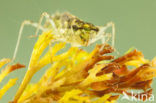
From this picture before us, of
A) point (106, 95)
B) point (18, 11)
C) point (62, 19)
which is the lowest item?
point (106, 95)

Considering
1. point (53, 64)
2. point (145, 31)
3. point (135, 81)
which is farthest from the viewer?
point (145, 31)

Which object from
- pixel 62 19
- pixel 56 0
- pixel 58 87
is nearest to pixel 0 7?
pixel 56 0

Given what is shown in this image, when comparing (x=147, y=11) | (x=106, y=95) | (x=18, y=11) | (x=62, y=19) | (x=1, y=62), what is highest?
(x=147, y=11)

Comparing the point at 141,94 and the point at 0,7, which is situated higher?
the point at 0,7

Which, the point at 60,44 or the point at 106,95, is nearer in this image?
the point at 106,95

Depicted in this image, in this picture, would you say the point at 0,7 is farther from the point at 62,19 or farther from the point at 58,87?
the point at 58,87

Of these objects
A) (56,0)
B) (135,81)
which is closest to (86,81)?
(135,81)

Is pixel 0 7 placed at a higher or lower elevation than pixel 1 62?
higher

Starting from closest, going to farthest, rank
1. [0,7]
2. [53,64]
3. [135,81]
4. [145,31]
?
1. [135,81]
2. [53,64]
3. [0,7]
4. [145,31]

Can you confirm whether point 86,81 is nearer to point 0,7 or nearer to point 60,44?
point 60,44
